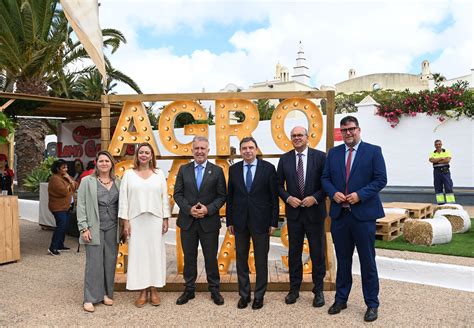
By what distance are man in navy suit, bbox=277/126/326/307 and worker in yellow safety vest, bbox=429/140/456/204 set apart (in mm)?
7268

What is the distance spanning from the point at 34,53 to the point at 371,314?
12.5m

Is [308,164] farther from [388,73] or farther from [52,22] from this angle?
[388,73]

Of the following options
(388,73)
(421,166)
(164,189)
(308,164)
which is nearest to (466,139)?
(421,166)

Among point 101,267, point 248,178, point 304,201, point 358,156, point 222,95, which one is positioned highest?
point 222,95

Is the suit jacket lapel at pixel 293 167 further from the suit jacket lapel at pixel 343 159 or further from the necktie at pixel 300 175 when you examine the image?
the suit jacket lapel at pixel 343 159

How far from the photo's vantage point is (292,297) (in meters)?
4.93

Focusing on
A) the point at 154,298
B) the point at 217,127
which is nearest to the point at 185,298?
the point at 154,298

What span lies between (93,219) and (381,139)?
1318cm

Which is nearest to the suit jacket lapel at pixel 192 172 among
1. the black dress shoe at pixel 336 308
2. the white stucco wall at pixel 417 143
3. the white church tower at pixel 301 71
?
the black dress shoe at pixel 336 308

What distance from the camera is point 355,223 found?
4391mm

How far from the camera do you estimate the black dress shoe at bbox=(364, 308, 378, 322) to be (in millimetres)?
4309

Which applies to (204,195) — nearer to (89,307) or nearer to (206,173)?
(206,173)

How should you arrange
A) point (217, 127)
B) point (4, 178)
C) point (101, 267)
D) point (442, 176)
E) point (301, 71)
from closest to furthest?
point (101, 267) < point (217, 127) < point (4, 178) < point (442, 176) < point (301, 71)

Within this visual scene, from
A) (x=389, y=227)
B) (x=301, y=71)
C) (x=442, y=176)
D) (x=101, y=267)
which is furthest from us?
(x=301, y=71)
